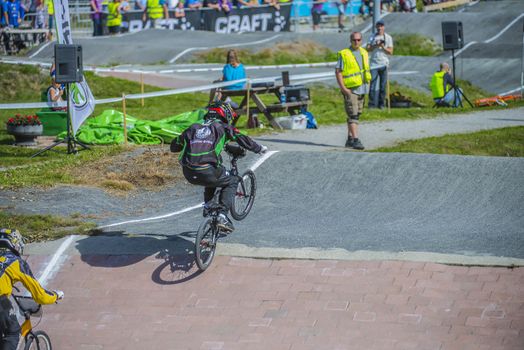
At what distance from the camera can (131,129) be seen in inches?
710

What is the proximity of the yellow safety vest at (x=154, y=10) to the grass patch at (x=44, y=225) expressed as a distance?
987 inches

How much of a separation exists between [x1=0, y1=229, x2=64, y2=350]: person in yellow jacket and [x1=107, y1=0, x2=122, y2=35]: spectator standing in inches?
1139

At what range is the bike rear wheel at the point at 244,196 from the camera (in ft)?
40.5

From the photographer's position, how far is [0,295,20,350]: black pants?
8.22 metres

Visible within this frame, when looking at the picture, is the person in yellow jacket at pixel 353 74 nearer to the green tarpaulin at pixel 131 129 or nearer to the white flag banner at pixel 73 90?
the green tarpaulin at pixel 131 129

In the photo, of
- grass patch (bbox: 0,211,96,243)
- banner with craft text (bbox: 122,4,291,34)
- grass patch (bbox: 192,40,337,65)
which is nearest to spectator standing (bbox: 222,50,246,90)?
grass patch (bbox: 0,211,96,243)

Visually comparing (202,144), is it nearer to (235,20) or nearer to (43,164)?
(43,164)

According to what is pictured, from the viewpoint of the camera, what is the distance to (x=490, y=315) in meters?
9.13

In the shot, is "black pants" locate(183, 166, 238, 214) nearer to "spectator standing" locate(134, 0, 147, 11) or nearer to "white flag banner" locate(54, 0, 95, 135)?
"white flag banner" locate(54, 0, 95, 135)

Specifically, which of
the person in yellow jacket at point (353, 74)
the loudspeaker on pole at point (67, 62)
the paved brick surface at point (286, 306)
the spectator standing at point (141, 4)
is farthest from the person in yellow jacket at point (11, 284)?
the spectator standing at point (141, 4)

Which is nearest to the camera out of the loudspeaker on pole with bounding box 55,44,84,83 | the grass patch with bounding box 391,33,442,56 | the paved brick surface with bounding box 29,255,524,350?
the paved brick surface with bounding box 29,255,524,350

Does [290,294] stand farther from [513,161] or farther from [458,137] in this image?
[458,137]

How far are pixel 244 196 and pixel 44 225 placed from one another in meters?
2.68

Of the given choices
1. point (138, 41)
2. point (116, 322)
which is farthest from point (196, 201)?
point (138, 41)
